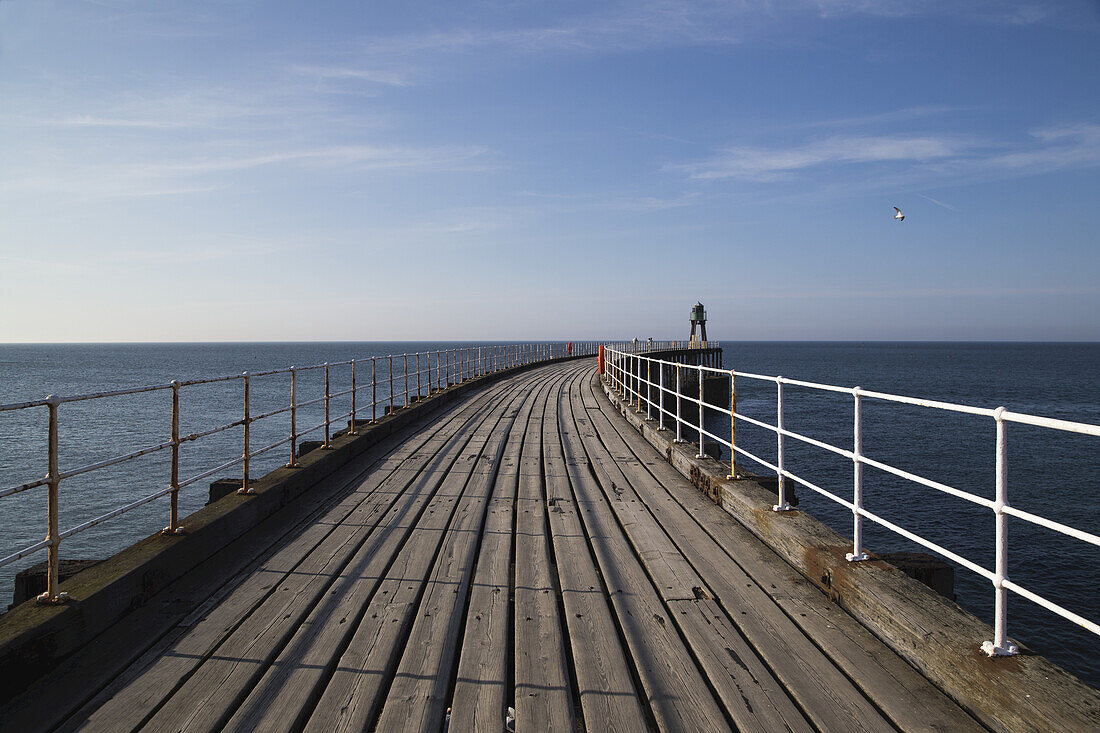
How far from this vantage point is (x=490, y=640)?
307 centimetres

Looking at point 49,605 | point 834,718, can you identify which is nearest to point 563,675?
point 834,718

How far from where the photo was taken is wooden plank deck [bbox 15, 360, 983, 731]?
2479 millimetres

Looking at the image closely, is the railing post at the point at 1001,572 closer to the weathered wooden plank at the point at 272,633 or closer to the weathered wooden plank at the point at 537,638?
the weathered wooden plank at the point at 537,638

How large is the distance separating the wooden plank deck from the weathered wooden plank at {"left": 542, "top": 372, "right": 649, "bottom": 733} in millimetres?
12

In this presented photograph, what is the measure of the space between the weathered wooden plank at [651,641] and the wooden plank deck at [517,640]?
0.5 inches

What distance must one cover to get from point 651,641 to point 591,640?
0.95 feet

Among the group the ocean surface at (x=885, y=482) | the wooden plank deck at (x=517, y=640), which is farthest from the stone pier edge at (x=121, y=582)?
the ocean surface at (x=885, y=482)

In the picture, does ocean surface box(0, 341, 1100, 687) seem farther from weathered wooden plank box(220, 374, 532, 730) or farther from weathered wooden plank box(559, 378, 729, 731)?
weathered wooden plank box(220, 374, 532, 730)

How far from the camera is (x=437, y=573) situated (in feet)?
12.9

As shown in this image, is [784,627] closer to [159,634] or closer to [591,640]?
[591,640]

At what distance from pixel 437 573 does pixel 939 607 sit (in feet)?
8.81

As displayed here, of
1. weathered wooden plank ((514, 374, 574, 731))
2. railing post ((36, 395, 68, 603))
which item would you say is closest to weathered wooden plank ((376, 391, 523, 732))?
weathered wooden plank ((514, 374, 574, 731))

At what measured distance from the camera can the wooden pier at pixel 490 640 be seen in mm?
2480

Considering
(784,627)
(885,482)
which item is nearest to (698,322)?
(885,482)
